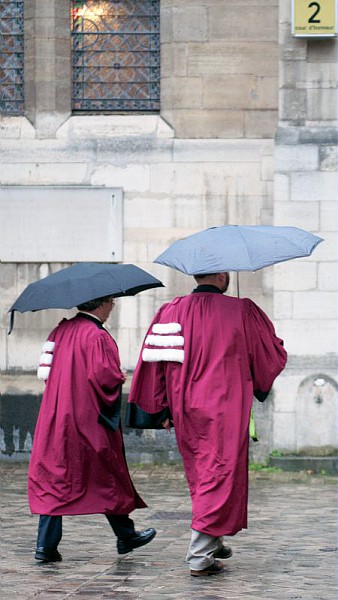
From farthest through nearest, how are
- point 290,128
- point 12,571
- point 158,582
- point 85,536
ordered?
point 290,128
point 85,536
point 12,571
point 158,582

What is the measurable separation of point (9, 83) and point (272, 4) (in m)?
2.70

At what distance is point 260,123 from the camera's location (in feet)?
40.9

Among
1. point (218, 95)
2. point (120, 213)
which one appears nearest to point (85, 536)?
point (120, 213)

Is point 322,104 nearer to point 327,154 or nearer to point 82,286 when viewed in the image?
point 327,154

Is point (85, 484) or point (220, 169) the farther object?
point (220, 169)

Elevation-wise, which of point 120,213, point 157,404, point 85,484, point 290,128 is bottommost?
point 85,484

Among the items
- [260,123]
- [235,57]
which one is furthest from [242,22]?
[260,123]

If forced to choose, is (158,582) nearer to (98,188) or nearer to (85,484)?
(85,484)

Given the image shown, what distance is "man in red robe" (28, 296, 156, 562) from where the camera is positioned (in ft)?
25.0

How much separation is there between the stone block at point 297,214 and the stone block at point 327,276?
0.36m

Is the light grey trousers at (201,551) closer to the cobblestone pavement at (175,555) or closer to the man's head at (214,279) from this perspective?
the cobblestone pavement at (175,555)

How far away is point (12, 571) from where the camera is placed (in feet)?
24.6

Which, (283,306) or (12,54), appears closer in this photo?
(283,306)

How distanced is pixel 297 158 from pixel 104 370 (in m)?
5.27
